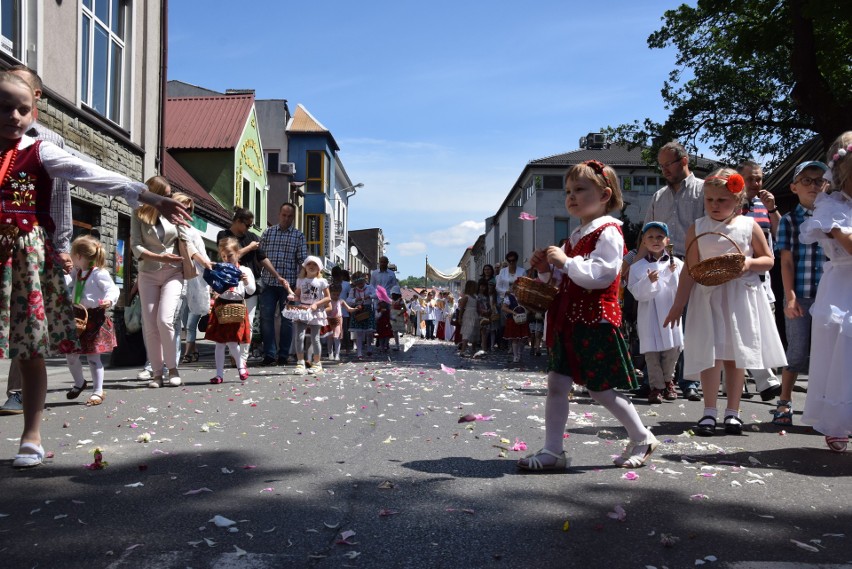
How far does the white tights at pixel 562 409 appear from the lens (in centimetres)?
433

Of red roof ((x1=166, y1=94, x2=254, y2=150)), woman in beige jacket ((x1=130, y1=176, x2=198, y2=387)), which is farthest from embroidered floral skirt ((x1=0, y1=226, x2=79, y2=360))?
red roof ((x1=166, y1=94, x2=254, y2=150))

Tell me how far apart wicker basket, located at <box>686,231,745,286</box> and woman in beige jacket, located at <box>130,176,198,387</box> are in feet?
16.5

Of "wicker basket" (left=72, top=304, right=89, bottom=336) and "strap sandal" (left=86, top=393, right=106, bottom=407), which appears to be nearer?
"strap sandal" (left=86, top=393, right=106, bottom=407)

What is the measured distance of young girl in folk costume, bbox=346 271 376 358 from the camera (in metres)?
15.3

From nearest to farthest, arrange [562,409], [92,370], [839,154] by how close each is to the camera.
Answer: [562,409]
[839,154]
[92,370]

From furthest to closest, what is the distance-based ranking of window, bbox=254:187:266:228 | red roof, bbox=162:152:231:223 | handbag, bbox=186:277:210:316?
1. window, bbox=254:187:266:228
2. red roof, bbox=162:152:231:223
3. handbag, bbox=186:277:210:316

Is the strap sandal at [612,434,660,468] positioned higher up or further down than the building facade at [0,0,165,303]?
further down

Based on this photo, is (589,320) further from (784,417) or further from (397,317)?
(397,317)

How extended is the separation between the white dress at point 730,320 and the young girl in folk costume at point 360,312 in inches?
390

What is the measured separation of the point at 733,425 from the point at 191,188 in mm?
23579

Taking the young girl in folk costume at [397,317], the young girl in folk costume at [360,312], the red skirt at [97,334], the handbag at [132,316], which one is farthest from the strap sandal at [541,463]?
the young girl in folk costume at [397,317]

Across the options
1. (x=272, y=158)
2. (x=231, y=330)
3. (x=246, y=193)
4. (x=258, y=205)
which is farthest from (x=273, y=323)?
(x=272, y=158)

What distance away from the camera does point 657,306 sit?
25.6ft

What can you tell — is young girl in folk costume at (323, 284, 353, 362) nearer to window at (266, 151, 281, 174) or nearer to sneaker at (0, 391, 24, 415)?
sneaker at (0, 391, 24, 415)
